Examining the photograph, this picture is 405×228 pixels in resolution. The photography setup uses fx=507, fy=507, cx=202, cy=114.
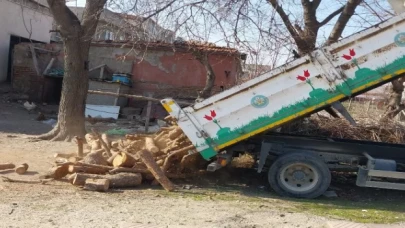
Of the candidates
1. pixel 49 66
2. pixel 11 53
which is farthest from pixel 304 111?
pixel 11 53

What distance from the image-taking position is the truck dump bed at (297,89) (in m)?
7.38

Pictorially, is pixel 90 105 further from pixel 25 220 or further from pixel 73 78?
pixel 25 220

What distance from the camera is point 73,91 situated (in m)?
12.7

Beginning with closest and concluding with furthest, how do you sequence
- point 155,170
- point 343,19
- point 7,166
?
point 155,170 → point 7,166 → point 343,19

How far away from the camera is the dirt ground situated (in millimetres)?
6023

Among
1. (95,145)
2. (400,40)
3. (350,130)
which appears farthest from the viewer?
(350,130)

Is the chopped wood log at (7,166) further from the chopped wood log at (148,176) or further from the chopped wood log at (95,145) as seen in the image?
the chopped wood log at (148,176)

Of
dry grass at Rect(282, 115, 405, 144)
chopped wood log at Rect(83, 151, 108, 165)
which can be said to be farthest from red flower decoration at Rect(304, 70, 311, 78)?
dry grass at Rect(282, 115, 405, 144)

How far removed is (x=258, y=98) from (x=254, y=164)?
81.1 inches

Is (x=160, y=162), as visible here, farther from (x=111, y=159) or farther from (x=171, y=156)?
(x=111, y=159)

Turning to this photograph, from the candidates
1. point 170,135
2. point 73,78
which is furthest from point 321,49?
point 73,78

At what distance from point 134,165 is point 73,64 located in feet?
17.2

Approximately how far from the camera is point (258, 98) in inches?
301

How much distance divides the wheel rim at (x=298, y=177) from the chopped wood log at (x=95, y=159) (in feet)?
9.65
